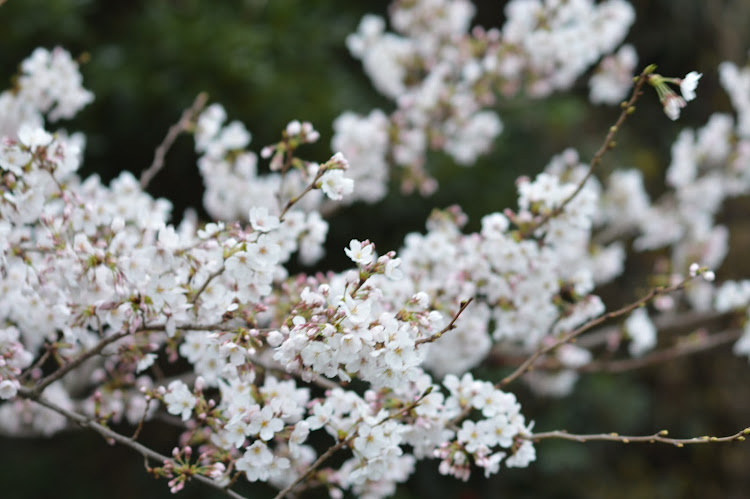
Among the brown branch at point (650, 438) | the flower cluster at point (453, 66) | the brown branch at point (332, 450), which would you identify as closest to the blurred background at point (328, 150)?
the flower cluster at point (453, 66)

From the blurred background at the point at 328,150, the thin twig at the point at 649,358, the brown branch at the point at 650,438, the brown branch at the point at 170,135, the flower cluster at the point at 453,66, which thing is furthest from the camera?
the blurred background at the point at 328,150

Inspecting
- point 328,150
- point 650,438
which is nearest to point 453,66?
point 328,150

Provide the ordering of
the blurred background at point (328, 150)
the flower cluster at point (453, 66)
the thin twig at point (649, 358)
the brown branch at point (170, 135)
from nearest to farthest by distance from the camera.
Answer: the brown branch at point (170, 135), the thin twig at point (649, 358), the flower cluster at point (453, 66), the blurred background at point (328, 150)

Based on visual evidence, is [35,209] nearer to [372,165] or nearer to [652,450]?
[372,165]

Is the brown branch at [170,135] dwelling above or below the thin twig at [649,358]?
above

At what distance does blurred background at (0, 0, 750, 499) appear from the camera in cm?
316

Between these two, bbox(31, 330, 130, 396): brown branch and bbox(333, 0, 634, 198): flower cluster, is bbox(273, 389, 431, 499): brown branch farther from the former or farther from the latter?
bbox(333, 0, 634, 198): flower cluster

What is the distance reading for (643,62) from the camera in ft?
17.3

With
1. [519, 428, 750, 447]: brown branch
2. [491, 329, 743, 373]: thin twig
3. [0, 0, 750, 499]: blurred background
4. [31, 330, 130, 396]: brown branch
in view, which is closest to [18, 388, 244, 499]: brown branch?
[31, 330, 130, 396]: brown branch

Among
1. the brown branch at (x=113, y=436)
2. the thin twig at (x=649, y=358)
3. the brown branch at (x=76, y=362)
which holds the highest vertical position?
the thin twig at (x=649, y=358)

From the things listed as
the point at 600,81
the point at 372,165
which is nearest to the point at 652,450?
the point at 600,81

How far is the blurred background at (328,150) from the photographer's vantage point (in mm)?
3162

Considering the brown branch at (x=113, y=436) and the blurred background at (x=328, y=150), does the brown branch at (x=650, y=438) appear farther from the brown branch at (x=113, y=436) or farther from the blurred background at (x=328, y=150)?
the blurred background at (x=328, y=150)

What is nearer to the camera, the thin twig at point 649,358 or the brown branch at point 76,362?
the brown branch at point 76,362
